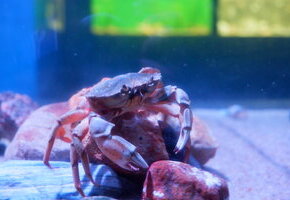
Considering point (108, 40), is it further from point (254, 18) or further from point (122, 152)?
point (122, 152)

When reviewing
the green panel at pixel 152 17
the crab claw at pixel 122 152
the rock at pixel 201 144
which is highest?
the green panel at pixel 152 17

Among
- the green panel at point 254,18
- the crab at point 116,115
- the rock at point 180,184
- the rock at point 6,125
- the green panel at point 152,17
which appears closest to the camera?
the rock at point 180,184

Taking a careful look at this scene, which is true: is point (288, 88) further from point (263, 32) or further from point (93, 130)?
point (263, 32)

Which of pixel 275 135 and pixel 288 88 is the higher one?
pixel 288 88

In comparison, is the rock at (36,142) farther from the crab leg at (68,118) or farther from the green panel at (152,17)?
the green panel at (152,17)

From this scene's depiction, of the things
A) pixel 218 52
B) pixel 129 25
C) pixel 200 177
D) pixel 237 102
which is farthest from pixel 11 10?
pixel 200 177

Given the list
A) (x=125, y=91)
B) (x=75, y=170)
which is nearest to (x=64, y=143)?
(x=75, y=170)

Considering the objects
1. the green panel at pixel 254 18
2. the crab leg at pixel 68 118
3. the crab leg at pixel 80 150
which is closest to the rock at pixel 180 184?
the crab leg at pixel 80 150
